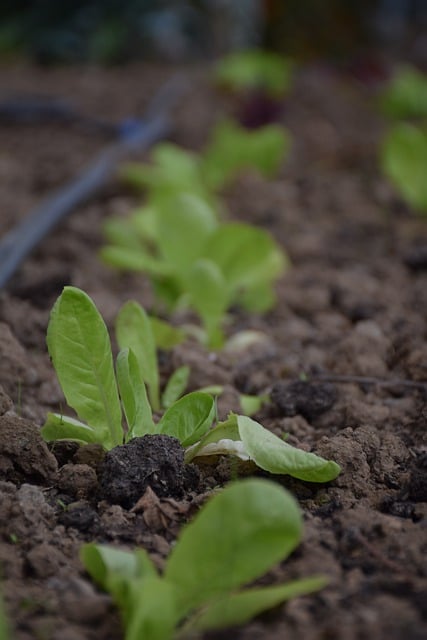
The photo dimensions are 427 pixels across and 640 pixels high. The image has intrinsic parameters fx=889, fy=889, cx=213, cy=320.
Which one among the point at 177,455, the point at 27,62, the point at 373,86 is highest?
the point at 177,455

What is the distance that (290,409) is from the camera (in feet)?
4.41

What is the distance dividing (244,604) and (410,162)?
1891 mm

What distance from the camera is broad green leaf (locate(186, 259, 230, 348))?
1.64 m

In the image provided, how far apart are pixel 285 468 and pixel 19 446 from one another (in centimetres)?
33

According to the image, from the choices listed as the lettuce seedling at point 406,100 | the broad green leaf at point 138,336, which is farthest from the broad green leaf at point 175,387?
the lettuce seedling at point 406,100

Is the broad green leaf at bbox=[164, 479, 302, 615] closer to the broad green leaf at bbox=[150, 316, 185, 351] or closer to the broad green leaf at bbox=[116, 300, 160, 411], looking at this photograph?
the broad green leaf at bbox=[116, 300, 160, 411]

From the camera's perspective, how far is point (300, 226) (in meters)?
2.52

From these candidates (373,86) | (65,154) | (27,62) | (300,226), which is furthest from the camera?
(27,62)

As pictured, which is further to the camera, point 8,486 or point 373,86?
point 373,86

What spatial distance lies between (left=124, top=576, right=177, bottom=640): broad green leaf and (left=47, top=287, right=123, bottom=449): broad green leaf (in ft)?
1.27

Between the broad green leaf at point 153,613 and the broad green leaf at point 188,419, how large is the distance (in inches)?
13.9

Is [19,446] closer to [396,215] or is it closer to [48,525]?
[48,525]

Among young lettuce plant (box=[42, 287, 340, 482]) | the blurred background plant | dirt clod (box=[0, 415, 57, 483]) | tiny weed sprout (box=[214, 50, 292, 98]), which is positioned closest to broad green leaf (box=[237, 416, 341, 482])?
young lettuce plant (box=[42, 287, 340, 482])

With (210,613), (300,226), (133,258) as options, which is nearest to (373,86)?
(300,226)
